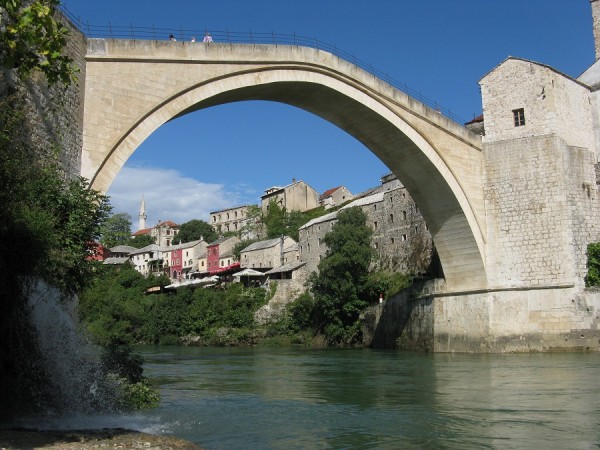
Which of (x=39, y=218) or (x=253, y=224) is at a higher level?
(x=253, y=224)

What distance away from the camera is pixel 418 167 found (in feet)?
65.2

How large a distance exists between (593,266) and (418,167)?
18.2 ft

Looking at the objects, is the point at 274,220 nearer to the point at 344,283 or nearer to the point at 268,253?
the point at 268,253

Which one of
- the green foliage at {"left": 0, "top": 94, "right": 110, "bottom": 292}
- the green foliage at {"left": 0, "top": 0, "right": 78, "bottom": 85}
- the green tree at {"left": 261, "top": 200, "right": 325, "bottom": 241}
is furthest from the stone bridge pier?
the green tree at {"left": 261, "top": 200, "right": 325, "bottom": 241}

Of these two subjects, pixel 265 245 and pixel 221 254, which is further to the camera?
pixel 221 254

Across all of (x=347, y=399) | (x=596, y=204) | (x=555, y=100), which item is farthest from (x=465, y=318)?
(x=347, y=399)

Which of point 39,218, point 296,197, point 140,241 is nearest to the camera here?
point 39,218

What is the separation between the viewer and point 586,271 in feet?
61.3

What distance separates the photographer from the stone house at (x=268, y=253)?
50.1 meters

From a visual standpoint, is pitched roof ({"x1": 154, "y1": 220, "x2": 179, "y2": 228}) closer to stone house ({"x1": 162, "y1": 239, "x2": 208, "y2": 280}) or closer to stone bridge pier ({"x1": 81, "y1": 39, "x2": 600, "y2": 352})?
stone house ({"x1": 162, "y1": 239, "x2": 208, "y2": 280})

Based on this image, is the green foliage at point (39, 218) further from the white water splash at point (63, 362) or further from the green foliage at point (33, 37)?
the green foliage at point (33, 37)

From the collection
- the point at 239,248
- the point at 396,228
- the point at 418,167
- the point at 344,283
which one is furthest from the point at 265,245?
the point at 418,167

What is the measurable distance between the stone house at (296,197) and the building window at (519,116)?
4648 cm

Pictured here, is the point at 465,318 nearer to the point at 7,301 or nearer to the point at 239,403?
the point at 239,403
